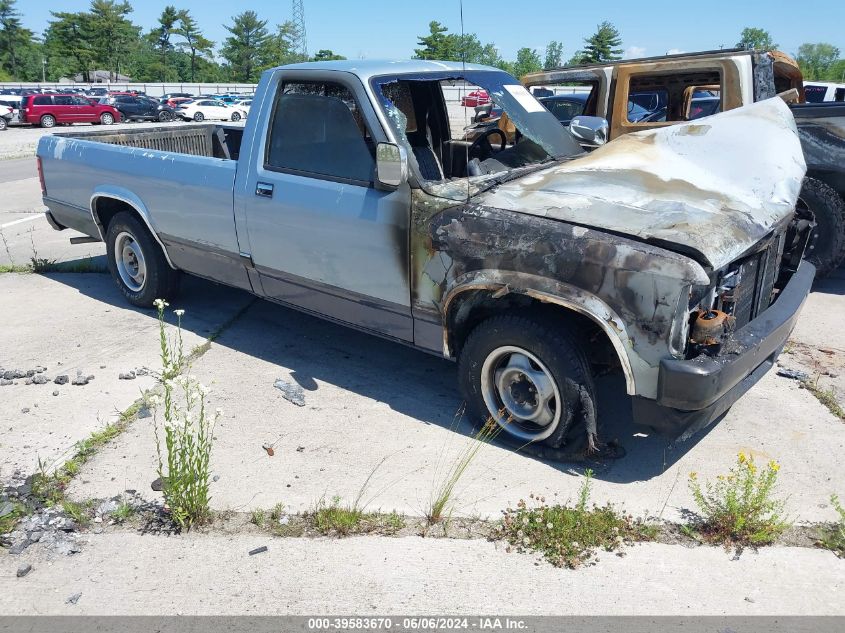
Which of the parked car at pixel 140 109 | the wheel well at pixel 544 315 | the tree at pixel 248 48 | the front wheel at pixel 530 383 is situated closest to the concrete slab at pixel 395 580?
the front wheel at pixel 530 383

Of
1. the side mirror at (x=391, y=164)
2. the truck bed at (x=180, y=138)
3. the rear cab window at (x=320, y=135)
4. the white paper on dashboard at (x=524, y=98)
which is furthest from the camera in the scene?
the truck bed at (x=180, y=138)

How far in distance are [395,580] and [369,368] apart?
220cm

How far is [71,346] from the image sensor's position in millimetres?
5328

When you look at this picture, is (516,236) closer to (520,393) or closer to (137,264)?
(520,393)

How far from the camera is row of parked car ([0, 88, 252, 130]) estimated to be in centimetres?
3042

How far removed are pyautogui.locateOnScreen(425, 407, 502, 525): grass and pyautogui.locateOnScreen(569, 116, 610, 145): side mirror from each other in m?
2.21

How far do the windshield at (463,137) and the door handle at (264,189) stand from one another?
3.07 ft

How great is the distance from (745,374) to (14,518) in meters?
3.51

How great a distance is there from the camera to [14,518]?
3.32 metres

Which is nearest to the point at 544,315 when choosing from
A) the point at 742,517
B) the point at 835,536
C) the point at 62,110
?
the point at 742,517

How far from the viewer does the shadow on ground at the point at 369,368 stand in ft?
12.9

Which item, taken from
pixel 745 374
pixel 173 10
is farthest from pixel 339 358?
pixel 173 10

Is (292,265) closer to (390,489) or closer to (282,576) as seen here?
(390,489)

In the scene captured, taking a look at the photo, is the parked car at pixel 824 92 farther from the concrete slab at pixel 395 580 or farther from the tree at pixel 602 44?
the tree at pixel 602 44
